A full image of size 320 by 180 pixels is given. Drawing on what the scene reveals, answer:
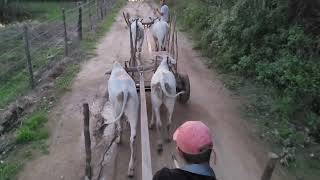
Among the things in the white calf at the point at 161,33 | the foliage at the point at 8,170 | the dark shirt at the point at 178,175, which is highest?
the white calf at the point at 161,33

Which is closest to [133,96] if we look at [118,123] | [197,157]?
[118,123]

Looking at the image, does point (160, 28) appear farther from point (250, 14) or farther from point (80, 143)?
point (80, 143)

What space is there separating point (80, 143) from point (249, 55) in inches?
227

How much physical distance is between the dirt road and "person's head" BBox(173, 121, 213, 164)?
360 cm

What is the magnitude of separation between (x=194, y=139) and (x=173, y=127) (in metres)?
5.50

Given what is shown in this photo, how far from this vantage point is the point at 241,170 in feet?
21.4

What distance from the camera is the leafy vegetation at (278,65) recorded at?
7.78 m

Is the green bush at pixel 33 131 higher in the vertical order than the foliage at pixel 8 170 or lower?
higher

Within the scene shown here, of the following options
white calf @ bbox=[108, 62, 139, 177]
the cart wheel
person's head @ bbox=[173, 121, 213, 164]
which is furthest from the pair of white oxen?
person's head @ bbox=[173, 121, 213, 164]

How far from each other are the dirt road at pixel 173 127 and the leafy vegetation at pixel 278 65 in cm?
50

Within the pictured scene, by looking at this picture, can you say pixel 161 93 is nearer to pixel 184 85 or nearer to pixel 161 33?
pixel 184 85

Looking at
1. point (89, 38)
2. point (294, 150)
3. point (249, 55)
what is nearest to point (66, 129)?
point (294, 150)

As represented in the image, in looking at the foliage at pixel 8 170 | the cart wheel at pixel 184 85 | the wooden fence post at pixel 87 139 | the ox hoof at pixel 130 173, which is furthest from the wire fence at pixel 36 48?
the ox hoof at pixel 130 173

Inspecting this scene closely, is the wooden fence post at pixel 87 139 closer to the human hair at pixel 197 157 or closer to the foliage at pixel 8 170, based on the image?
the foliage at pixel 8 170
